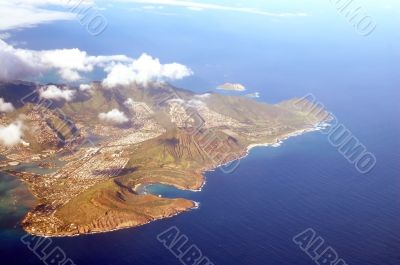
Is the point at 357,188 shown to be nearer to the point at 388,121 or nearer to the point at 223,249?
the point at 223,249

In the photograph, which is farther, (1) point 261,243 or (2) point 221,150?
(2) point 221,150

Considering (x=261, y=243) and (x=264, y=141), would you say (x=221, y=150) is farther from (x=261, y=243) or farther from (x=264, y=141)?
(x=261, y=243)

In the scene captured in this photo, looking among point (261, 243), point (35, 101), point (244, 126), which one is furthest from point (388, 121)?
point (35, 101)

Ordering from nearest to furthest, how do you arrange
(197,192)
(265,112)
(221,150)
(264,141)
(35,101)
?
1. (197,192)
2. (221,150)
3. (264,141)
4. (35,101)
5. (265,112)

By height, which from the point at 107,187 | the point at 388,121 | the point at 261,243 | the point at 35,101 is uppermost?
the point at 388,121

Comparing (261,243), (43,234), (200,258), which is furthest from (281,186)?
(43,234)

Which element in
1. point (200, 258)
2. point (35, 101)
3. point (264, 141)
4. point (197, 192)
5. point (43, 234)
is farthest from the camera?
point (35, 101)

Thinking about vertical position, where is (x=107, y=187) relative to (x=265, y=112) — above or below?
below
